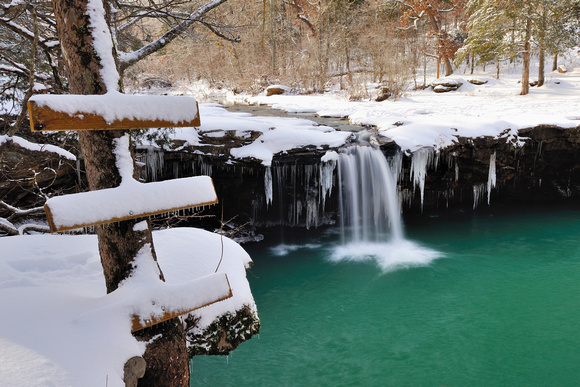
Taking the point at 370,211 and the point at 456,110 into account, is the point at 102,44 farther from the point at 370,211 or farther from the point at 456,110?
the point at 456,110

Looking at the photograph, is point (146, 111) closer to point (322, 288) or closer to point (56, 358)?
point (56, 358)

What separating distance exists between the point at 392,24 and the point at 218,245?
2530cm

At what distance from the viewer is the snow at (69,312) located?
→ 173 cm

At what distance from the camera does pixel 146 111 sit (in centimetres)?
183

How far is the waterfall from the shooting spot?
334 inches

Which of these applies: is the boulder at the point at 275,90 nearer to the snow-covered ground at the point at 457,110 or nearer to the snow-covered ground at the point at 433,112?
the snow-covered ground at the point at 433,112

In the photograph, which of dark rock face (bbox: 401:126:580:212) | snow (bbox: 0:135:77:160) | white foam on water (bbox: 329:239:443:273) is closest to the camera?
snow (bbox: 0:135:77:160)

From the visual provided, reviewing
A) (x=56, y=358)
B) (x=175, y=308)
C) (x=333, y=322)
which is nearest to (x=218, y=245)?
(x=175, y=308)

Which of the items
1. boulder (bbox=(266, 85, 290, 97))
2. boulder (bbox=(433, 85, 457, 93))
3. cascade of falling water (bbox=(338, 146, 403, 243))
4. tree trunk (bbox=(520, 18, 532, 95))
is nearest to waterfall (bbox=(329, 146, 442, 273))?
cascade of falling water (bbox=(338, 146, 403, 243))

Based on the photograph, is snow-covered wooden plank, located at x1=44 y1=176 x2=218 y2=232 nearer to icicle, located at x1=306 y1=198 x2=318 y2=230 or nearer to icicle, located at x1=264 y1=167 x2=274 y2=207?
icicle, located at x1=264 y1=167 x2=274 y2=207

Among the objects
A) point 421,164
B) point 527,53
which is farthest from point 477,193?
point 527,53

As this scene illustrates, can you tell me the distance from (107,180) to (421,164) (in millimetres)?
8423

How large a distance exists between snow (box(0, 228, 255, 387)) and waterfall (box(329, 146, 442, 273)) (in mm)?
5825

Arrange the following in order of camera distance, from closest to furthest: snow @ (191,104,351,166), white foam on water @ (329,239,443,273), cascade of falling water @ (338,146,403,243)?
white foam on water @ (329,239,443,273)
snow @ (191,104,351,166)
cascade of falling water @ (338,146,403,243)
